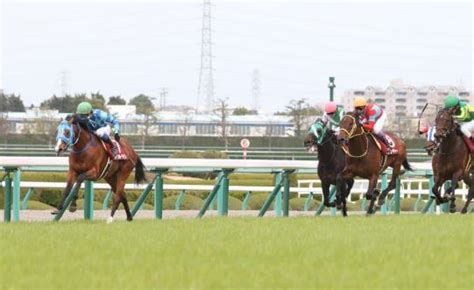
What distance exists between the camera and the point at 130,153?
1321 centimetres

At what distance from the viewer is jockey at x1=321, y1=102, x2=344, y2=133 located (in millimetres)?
13711

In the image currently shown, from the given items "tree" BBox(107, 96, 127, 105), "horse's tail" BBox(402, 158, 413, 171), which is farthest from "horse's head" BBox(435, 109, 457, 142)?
"tree" BBox(107, 96, 127, 105)

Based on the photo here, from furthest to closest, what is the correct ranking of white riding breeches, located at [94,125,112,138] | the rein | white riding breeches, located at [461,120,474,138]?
1. white riding breeches, located at [461,120,474,138]
2. the rein
3. white riding breeches, located at [94,125,112,138]

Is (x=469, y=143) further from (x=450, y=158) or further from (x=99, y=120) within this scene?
(x=99, y=120)

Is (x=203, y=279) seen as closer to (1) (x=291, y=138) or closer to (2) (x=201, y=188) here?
(2) (x=201, y=188)

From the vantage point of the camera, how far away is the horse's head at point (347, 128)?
42.6 ft

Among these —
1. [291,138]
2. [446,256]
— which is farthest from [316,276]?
[291,138]

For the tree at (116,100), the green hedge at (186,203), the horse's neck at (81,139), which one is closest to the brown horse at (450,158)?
the horse's neck at (81,139)

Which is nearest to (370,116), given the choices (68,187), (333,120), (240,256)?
(333,120)

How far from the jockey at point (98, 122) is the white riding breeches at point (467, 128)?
420cm

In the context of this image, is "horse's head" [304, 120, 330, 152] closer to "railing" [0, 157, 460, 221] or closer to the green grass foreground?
"railing" [0, 157, 460, 221]

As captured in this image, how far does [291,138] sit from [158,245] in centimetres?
4697

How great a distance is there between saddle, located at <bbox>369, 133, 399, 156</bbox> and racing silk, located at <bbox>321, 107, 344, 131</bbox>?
1.36ft

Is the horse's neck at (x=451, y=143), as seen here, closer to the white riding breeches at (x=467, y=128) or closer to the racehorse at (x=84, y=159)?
the white riding breeches at (x=467, y=128)
